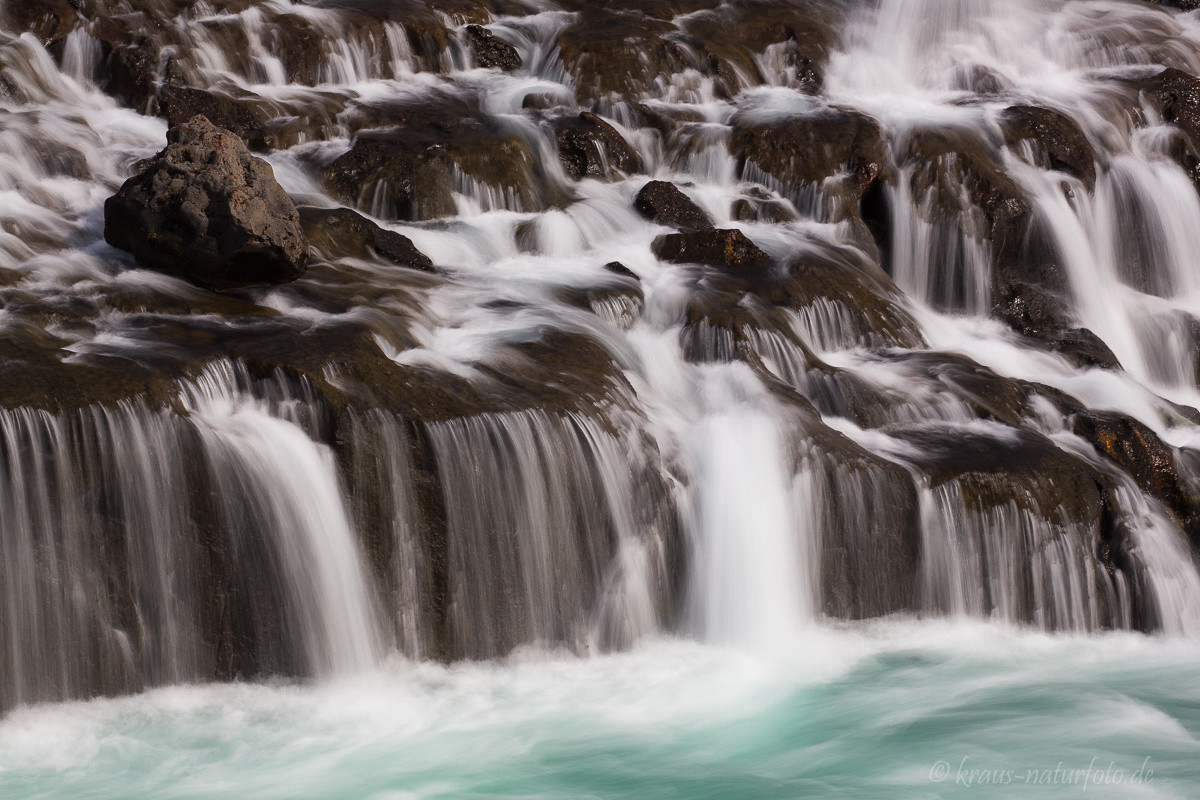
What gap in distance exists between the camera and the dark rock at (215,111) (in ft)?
40.1

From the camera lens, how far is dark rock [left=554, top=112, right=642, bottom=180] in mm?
12625

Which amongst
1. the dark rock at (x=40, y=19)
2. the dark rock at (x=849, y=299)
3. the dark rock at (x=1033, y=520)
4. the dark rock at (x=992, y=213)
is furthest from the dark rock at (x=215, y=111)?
the dark rock at (x=1033, y=520)

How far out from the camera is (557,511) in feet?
25.9

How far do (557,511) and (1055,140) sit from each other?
812 cm

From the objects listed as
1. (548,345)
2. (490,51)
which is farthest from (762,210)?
(548,345)

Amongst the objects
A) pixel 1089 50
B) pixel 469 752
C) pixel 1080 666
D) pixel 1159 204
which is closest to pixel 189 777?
pixel 469 752

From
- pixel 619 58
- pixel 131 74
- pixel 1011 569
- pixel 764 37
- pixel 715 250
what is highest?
pixel 764 37

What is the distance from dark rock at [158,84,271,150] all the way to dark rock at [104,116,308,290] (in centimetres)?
285

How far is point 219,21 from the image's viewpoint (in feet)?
45.4

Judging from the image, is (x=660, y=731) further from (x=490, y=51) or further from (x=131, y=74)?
(x=490, y=51)

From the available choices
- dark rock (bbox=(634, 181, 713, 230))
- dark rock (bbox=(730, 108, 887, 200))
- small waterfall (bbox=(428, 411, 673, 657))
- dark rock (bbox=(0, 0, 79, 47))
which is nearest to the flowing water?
small waterfall (bbox=(428, 411, 673, 657))

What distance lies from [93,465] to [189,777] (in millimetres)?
1648

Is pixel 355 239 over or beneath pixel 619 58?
beneath

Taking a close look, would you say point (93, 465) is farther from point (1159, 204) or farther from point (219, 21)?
point (1159, 204)
